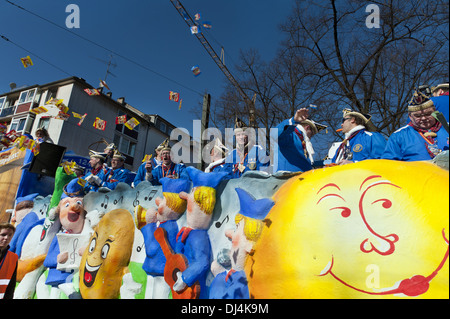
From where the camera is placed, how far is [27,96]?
22.4m

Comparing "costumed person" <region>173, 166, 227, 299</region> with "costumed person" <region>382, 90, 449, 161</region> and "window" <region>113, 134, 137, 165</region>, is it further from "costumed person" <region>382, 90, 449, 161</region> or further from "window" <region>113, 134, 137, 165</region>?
"window" <region>113, 134, 137, 165</region>

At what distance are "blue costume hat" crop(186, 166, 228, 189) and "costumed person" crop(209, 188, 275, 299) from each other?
43 cm

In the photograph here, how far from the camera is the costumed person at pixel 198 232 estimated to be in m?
2.77

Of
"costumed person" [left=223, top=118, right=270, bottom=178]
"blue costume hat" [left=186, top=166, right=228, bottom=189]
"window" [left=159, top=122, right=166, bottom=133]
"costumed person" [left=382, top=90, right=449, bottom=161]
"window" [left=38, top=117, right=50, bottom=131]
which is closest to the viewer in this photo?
"costumed person" [left=382, top=90, right=449, bottom=161]

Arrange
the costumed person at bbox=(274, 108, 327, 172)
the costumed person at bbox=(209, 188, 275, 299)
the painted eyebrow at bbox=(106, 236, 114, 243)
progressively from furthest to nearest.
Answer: the painted eyebrow at bbox=(106, 236, 114, 243) < the costumed person at bbox=(274, 108, 327, 172) < the costumed person at bbox=(209, 188, 275, 299)

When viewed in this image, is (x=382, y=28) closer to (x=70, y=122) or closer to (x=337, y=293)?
(x=337, y=293)

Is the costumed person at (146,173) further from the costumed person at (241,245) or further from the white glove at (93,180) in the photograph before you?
the costumed person at (241,245)

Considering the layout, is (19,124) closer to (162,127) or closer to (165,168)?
(162,127)

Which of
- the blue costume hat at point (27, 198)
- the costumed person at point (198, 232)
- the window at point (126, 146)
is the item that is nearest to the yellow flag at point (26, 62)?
the blue costume hat at point (27, 198)

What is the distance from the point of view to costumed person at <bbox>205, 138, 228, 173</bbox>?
13.5ft

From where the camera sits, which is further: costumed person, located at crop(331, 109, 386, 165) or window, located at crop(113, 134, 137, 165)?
window, located at crop(113, 134, 137, 165)

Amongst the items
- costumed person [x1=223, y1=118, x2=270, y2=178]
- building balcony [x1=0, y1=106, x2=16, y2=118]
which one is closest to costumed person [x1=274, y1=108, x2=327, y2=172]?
costumed person [x1=223, y1=118, x2=270, y2=178]

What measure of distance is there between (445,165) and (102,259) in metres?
3.61
